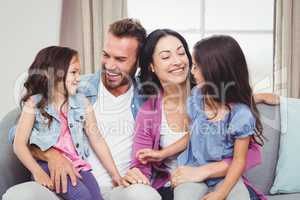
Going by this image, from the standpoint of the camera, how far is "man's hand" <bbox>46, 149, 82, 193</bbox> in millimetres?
1555

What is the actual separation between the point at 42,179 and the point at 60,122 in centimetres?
26

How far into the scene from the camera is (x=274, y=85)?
3.06 m

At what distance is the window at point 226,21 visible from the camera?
3.16 meters

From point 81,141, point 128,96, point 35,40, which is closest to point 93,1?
point 35,40

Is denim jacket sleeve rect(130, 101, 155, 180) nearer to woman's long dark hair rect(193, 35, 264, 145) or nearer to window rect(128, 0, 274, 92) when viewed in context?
woman's long dark hair rect(193, 35, 264, 145)

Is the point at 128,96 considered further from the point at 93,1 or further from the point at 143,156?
the point at 93,1

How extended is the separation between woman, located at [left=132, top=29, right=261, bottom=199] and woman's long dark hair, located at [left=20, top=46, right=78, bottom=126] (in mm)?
349

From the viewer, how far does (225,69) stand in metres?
1.64

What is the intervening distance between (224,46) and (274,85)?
155cm

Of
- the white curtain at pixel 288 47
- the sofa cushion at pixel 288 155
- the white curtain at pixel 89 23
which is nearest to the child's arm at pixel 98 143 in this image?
the sofa cushion at pixel 288 155

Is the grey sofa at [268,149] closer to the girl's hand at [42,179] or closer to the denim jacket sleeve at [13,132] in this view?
the denim jacket sleeve at [13,132]

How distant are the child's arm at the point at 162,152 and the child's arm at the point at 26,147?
389 millimetres

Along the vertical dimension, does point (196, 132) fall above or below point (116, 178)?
above

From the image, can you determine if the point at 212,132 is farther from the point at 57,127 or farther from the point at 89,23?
the point at 89,23
